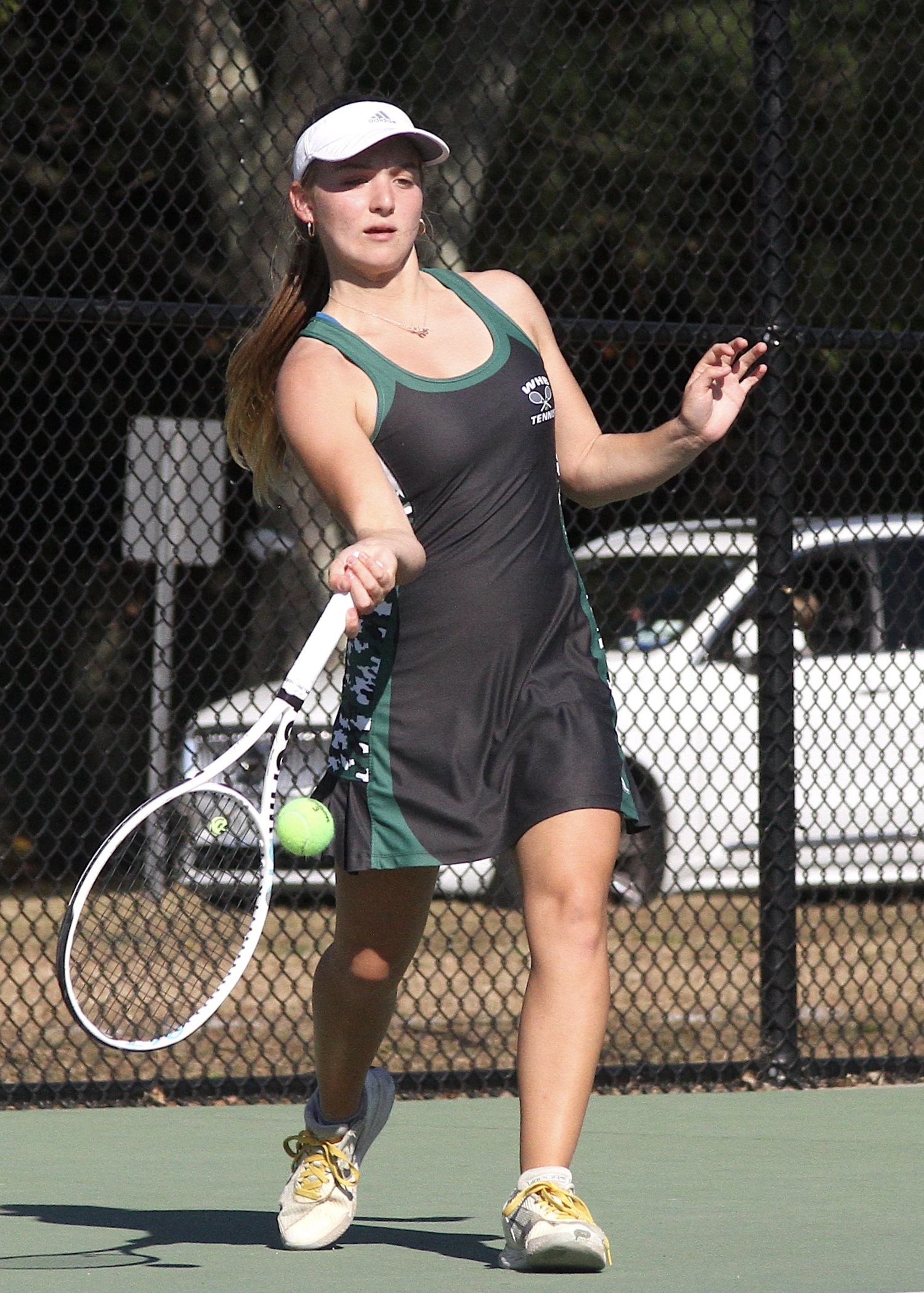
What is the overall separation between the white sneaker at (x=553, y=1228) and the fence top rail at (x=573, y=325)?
2571 millimetres

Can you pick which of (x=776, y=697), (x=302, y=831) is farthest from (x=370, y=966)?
(x=776, y=697)

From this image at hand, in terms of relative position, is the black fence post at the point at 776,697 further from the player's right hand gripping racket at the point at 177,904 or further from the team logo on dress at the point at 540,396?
the player's right hand gripping racket at the point at 177,904

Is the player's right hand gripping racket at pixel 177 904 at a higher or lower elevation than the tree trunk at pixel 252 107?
lower

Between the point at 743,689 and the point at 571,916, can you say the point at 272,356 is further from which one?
the point at 743,689

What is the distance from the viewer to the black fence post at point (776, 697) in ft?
17.4

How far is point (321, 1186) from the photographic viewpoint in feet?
10.9

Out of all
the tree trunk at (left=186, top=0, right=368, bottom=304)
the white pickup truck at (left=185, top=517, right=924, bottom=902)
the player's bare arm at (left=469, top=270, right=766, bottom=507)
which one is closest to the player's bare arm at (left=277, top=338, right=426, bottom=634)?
the player's bare arm at (left=469, top=270, right=766, bottom=507)

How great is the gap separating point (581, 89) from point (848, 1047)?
4589 mm

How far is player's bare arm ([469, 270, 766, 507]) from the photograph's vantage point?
10.7 ft

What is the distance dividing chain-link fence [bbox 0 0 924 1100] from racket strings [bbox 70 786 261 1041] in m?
1.91

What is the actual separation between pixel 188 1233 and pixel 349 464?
1375 mm

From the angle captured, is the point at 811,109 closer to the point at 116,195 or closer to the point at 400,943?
the point at 116,195

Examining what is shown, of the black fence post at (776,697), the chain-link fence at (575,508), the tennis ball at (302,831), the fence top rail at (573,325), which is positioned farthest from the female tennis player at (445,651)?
the black fence post at (776,697)

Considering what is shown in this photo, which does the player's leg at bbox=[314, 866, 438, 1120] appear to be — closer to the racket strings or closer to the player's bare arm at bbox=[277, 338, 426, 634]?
the racket strings
